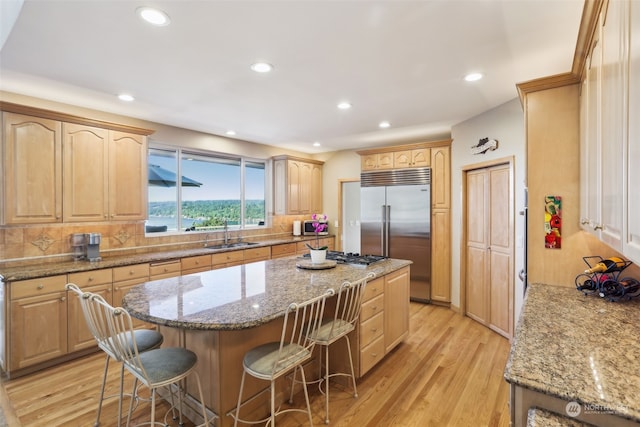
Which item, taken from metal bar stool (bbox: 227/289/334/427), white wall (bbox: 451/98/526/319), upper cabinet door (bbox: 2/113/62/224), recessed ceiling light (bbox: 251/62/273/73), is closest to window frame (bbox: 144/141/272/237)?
upper cabinet door (bbox: 2/113/62/224)

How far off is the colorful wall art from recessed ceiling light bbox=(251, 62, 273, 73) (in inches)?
89.0

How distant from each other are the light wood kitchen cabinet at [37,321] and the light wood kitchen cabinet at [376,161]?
4237 mm

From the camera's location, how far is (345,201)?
618 cm

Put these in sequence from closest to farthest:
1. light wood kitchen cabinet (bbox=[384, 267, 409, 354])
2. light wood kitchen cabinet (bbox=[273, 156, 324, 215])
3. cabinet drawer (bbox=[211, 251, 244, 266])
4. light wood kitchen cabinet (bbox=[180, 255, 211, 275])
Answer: light wood kitchen cabinet (bbox=[384, 267, 409, 354]) < light wood kitchen cabinet (bbox=[180, 255, 211, 275]) < cabinet drawer (bbox=[211, 251, 244, 266]) < light wood kitchen cabinet (bbox=[273, 156, 324, 215])

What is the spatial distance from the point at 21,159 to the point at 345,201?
4652mm

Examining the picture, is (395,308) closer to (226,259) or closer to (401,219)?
(401,219)

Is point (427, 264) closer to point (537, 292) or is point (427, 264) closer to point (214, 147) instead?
point (537, 292)

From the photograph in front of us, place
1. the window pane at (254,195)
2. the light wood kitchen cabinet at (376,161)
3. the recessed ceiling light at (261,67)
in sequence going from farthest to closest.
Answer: the window pane at (254,195), the light wood kitchen cabinet at (376,161), the recessed ceiling light at (261,67)

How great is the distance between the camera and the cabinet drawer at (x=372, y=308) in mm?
2559

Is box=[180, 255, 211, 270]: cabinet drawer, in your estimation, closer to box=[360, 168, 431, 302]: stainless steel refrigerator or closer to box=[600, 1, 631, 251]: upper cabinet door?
box=[360, 168, 431, 302]: stainless steel refrigerator

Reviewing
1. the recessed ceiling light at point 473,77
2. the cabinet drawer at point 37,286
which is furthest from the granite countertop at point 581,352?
the cabinet drawer at point 37,286

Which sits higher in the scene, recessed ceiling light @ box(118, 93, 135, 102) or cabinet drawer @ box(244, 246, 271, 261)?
recessed ceiling light @ box(118, 93, 135, 102)

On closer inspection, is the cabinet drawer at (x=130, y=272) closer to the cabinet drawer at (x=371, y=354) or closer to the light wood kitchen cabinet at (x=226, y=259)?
the light wood kitchen cabinet at (x=226, y=259)

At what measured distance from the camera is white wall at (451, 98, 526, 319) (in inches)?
128
